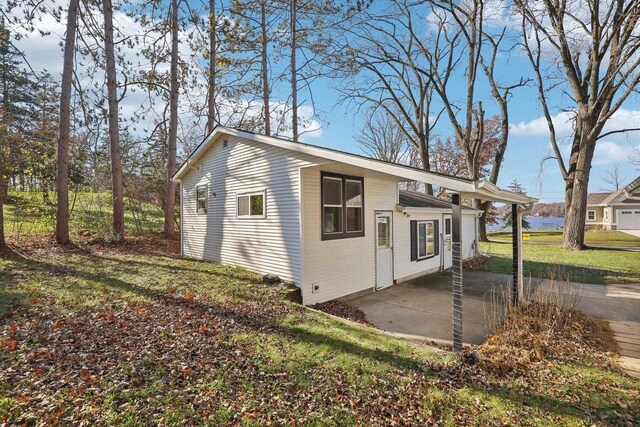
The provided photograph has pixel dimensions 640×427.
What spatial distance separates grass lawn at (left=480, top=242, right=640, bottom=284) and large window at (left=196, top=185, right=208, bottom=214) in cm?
1026

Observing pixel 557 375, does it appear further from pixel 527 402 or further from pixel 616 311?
pixel 616 311

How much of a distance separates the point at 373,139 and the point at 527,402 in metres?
25.6

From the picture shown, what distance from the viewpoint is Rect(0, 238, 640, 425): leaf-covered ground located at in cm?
295

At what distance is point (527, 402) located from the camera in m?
3.22

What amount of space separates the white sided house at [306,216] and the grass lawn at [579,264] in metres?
3.67

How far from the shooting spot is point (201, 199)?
10734mm

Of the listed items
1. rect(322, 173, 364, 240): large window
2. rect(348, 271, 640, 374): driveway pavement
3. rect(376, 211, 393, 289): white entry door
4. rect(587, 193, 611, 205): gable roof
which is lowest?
rect(348, 271, 640, 374): driveway pavement

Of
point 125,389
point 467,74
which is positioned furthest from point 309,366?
point 467,74

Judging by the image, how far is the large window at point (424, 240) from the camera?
396 inches

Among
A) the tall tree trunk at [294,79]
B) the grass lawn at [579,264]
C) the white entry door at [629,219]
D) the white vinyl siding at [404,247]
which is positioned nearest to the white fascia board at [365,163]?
the white vinyl siding at [404,247]

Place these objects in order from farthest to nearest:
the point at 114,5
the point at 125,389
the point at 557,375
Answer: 1. the point at 114,5
2. the point at 557,375
3. the point at 125,389

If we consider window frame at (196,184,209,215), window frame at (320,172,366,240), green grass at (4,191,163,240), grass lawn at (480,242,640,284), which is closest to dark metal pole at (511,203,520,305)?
grass lawn at (480,242,640,284)

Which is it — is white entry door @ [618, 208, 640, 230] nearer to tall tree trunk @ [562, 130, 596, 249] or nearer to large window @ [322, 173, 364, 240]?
tall tree trunk @ [562, 130, 596, 249]

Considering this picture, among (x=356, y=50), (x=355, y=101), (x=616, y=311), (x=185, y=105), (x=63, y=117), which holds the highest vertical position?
(x=356, y=50)
